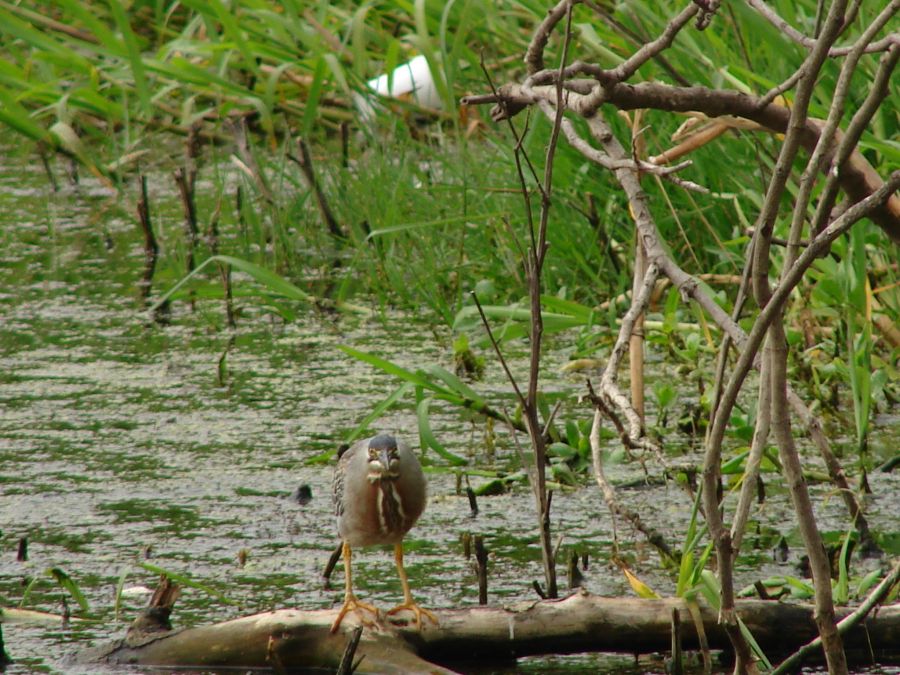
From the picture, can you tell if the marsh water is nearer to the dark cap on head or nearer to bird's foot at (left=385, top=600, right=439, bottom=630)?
bird's foot at (left=385, top=600, right=439, bottom=630)

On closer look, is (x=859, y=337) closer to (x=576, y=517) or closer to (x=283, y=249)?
(x=576, y=517)

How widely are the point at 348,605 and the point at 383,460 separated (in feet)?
1.13

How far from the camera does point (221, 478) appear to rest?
4008 mm

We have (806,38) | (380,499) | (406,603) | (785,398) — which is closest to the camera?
(785,398)

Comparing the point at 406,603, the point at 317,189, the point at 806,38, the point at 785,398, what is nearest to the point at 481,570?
the point at 406,603

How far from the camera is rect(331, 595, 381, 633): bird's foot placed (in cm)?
287

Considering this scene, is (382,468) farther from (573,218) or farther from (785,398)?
(573,218)

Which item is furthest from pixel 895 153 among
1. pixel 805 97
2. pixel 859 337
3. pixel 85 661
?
pixel 85 661

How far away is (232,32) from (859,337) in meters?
3.12

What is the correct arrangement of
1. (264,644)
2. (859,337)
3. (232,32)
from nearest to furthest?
1. (264,644)
2. (859,337)
3. (232,32)

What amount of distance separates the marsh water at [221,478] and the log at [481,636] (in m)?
0.08

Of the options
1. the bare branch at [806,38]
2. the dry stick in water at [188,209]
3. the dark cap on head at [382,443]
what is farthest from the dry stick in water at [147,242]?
the bare branch at [806,38]

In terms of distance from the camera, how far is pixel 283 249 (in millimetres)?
5969

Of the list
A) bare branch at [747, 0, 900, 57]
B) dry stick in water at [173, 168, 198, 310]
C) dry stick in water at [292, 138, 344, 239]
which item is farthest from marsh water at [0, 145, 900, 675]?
bare branch at [747, 0, 900, 57]
